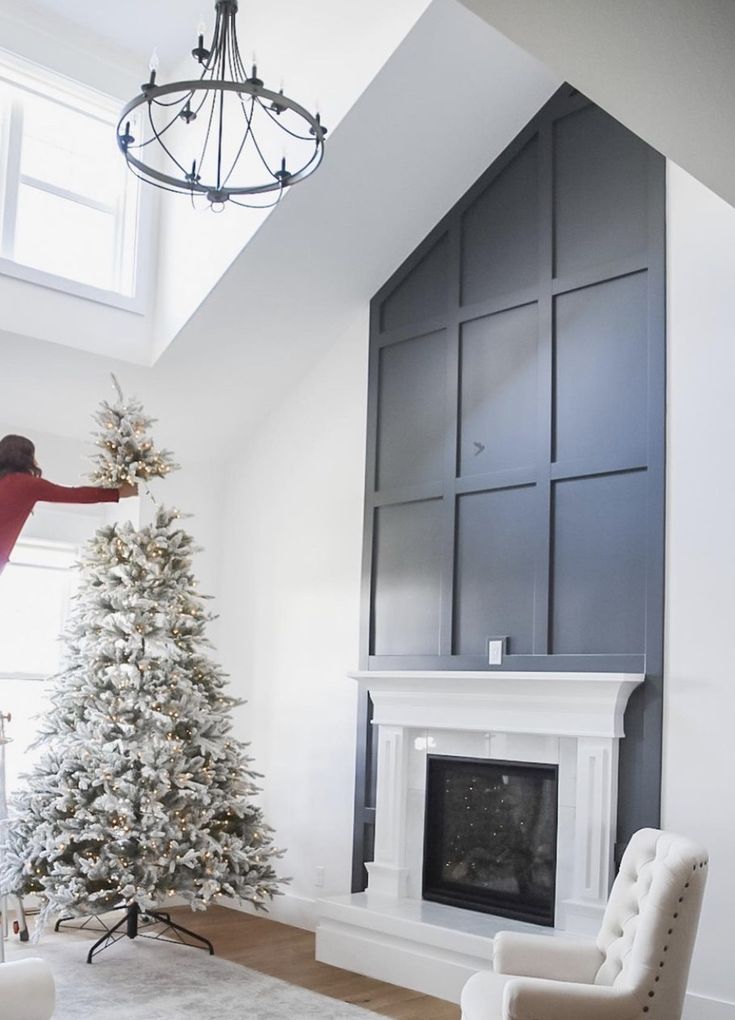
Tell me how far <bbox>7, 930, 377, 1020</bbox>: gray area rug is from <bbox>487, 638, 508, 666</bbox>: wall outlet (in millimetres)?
1656

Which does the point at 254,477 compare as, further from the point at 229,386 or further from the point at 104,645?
the point at 104,645

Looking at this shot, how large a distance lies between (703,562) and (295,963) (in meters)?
2.78

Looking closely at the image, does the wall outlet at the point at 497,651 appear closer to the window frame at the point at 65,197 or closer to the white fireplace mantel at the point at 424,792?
the white fireplace mantel at the point at 424,792

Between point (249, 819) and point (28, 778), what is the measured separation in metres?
1.07

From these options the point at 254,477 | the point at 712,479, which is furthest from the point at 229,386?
the point at 712,479

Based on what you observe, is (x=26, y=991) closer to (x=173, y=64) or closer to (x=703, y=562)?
(x=703, y=562)

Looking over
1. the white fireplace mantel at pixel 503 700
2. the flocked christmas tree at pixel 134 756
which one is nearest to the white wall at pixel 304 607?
the white fireplace mantel at pixel 503 700

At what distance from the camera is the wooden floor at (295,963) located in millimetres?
4668

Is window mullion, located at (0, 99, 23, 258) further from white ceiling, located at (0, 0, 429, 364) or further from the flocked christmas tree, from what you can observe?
the flocked christmas tree

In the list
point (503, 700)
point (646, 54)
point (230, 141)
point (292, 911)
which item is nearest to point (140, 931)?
point (292, 911)

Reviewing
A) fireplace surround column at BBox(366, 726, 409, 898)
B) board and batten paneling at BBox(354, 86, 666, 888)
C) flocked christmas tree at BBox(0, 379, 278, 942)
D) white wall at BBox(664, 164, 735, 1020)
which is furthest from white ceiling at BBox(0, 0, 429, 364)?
fireplace surround column at BBox(366, 726, 409, 898)

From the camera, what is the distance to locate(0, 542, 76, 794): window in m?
6.21

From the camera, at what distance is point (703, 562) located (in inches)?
176

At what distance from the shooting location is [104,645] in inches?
206
